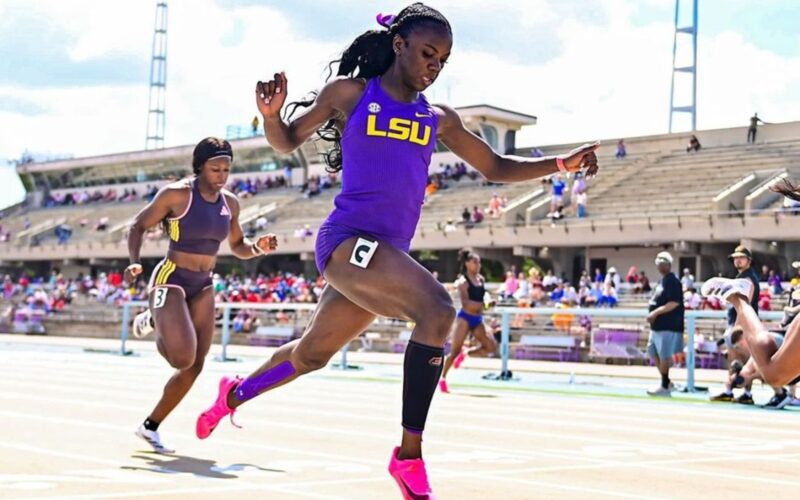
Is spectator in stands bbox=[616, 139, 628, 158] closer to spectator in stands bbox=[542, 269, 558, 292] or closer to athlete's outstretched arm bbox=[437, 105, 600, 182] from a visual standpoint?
spectator in stands bbox=[542, 269, 558, 292]

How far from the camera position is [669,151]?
4569 centimetres

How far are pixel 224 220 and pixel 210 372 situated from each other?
11.9 meters

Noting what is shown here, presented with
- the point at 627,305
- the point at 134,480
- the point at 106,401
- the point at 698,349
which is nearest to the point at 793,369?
the point at 134,480

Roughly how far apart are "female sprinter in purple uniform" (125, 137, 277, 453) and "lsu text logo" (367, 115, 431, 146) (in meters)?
2.66

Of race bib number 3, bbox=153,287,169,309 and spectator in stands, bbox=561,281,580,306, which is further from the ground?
spectator in stands, bbox=561,281,580,306

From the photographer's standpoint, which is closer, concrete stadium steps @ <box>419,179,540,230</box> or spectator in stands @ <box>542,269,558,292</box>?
spectator in stands @ <box>542,269,558,292</box>

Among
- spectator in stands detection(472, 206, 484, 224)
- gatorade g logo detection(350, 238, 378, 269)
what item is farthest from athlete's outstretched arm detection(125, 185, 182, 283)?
spectator in stands detection(472, 206, 484, 224)

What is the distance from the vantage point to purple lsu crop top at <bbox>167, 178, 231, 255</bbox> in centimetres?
841

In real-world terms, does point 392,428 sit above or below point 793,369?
below

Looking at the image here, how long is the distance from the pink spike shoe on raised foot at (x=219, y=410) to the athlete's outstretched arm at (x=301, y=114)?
5.21 ft

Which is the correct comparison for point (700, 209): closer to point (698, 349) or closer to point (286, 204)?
point (698, 349)

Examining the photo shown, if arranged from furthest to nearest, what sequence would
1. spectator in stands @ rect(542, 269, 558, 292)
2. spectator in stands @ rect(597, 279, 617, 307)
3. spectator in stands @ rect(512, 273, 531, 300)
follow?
1. spectator in stands @ rect(542, 269, 558, 292)
2. spectator in stands @ rect(512, 273, 531, 300)
3. spectator in stands @ rect(597, 279, 617, 307)

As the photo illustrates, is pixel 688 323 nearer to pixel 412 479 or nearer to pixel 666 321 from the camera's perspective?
pixel 666 321

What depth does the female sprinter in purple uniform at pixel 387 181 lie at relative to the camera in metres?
5.15
